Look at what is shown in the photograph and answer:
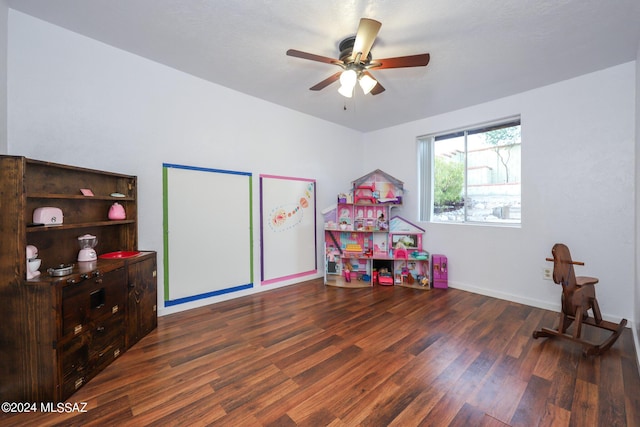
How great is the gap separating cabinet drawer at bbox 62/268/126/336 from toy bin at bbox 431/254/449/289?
3.79 meters

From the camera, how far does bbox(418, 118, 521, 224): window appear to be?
335cm

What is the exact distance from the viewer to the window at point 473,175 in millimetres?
3350

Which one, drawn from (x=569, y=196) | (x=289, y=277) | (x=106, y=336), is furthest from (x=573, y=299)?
(x=106, y=336)

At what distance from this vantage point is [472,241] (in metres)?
3.61

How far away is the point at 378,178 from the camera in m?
4.30

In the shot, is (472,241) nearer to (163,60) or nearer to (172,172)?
(172,172)

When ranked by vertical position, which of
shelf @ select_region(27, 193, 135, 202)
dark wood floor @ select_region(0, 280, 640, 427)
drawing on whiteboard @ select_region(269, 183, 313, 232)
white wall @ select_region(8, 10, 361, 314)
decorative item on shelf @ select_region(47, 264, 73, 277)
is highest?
white wall @ select_region(8, 10, 361, 314)

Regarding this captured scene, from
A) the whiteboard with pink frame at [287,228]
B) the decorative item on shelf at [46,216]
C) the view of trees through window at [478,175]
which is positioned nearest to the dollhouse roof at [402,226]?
the view of trees through window at [478,175]

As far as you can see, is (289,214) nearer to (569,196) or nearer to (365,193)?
(365,193)

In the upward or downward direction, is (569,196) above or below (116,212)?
above

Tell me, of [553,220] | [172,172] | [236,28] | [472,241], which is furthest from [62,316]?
[553,220]

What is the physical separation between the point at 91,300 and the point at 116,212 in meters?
0.84

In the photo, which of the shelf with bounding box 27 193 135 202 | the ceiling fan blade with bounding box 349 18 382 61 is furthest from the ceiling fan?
the shelf with bounding box 27 193 135 202

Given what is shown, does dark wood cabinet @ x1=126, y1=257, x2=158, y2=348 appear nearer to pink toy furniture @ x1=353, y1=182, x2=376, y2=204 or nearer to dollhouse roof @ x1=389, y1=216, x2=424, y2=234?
pink toy furniture @ x1=353, y1=182, x2=376, y2=204
